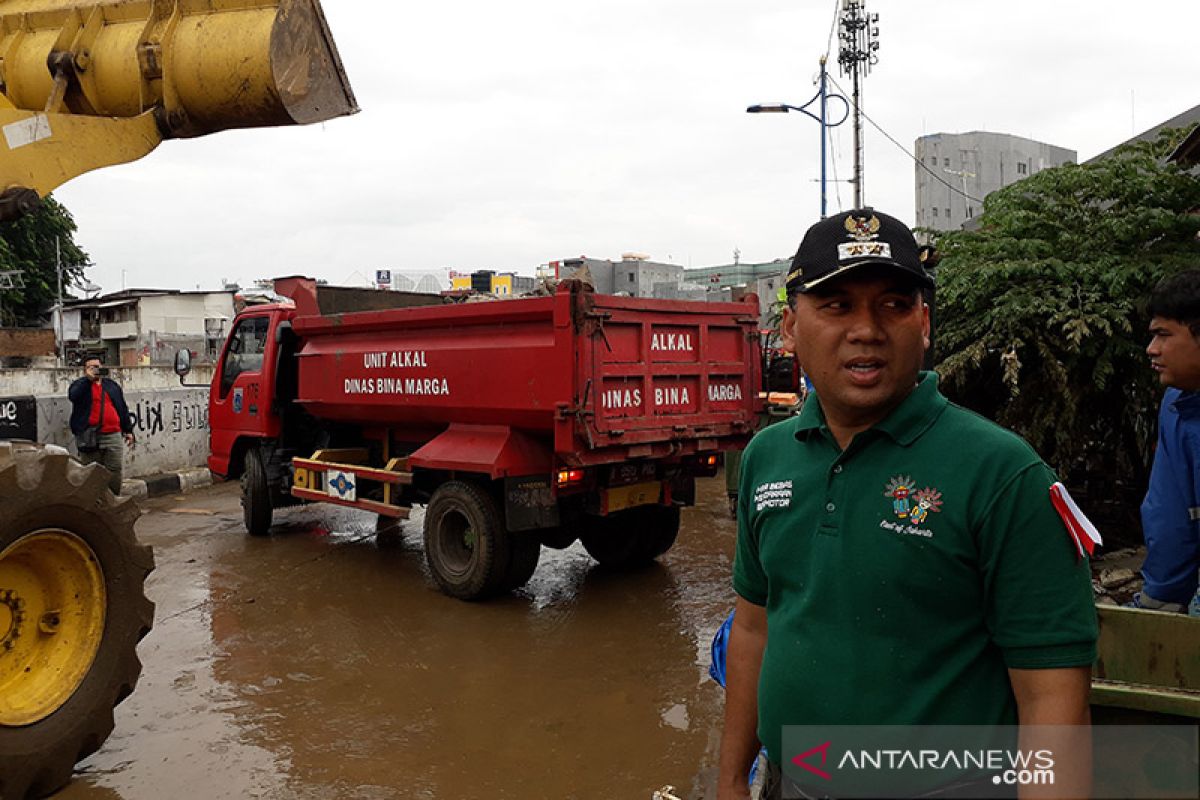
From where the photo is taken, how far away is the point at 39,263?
4500 cm

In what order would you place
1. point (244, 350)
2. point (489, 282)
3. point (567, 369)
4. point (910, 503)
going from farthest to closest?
1. point (489, 282)
2. point (244, 350)
3. point (567, 369)
4. point (910, 503)

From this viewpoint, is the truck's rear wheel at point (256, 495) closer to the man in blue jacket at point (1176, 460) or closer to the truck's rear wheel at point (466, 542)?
the truck's rear wheel at point (466, 542)

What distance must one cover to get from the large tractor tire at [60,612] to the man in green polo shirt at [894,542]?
3.21 meters

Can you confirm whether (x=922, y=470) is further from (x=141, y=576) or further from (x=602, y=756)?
(x=141, y=576)

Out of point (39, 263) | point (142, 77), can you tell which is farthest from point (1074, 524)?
point (39, 263)

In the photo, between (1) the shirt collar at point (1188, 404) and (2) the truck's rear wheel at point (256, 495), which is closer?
(1) the shirt collar at point (1188, 404)

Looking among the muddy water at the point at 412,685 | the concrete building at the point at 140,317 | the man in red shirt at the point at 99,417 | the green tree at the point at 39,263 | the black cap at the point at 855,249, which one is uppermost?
the green tree at the point at 39,263

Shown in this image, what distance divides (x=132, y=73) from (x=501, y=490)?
11.4 feet

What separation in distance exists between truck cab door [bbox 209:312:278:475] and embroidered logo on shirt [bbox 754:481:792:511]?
7534 millimetres

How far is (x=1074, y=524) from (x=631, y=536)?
19.6 feet

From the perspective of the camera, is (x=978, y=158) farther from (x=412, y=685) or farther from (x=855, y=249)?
(x=855, y=249)

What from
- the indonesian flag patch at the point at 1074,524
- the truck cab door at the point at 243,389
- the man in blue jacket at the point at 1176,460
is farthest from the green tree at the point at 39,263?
the indonesian flag patch at the point at 1074,524

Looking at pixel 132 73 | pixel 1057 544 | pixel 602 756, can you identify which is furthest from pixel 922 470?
pixel 132 73

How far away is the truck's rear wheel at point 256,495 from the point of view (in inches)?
340
